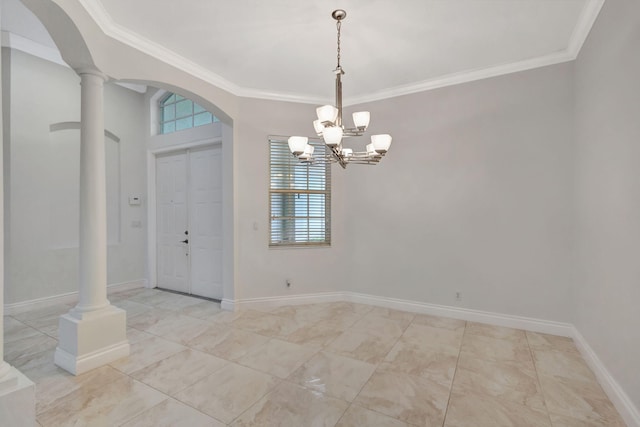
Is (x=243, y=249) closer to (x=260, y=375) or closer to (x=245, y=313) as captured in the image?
(x=245, y=313)

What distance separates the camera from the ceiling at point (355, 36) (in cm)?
239

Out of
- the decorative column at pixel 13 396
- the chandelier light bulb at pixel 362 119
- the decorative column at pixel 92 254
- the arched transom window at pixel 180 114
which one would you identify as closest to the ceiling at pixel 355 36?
the decorative column at pixel 92 254

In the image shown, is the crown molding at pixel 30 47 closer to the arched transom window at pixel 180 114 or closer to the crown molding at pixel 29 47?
the crown molding at pixel 29 47

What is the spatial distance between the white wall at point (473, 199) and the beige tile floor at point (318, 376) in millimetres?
494

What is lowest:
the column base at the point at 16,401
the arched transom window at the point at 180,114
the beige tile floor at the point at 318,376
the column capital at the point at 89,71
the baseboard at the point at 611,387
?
the beige tile floor at the point at 318,376

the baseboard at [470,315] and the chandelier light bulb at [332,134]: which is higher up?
the chandelier light bulb at [332,134]

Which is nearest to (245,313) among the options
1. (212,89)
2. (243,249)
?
(243,249)

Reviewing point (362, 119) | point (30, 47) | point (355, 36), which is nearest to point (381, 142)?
point (362, 119)

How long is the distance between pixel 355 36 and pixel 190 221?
138 inches

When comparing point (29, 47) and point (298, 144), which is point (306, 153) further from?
point (29, 47)

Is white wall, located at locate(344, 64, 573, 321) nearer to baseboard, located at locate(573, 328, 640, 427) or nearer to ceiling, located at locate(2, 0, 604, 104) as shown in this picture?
ceiling, located at locate(2, 0, 604, 104)

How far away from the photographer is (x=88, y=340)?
2.48m

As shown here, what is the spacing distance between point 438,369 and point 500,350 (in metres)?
0.79

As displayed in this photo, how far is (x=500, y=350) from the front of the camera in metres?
2.82
